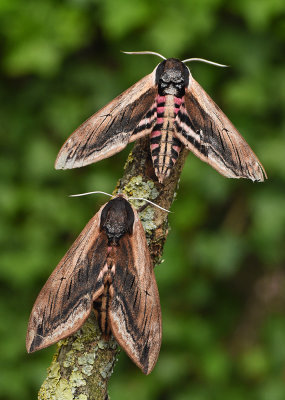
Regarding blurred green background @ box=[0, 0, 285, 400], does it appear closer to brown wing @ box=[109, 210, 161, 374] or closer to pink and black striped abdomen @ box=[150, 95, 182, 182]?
pink and black striped abdomen @ box=[150, 95, 182, 182]

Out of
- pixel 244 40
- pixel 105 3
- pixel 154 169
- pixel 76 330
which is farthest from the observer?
pixel 244 40

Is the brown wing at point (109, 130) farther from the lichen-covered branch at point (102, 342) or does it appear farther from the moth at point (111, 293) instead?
the moth at point (111, 293)

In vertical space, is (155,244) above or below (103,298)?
above

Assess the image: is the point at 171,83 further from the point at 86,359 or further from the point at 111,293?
the point at 86,359

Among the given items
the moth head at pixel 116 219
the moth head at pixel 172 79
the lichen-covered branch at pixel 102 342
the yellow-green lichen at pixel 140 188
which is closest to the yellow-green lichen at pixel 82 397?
the lichen-covered branch at pixel 102 342

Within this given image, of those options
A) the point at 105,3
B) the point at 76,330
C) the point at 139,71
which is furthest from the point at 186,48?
the point at 76,330

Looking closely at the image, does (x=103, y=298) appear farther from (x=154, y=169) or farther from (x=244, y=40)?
(x=244, y=40)

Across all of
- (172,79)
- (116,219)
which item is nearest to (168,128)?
(172,79)
